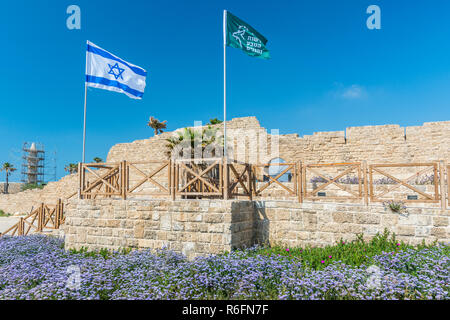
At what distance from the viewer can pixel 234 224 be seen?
662 cm

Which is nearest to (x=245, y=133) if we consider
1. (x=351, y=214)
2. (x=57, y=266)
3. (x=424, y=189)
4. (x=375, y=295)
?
(x=424, y=189)

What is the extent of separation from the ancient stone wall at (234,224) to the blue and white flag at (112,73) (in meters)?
4.44

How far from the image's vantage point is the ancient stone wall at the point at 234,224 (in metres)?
6.46

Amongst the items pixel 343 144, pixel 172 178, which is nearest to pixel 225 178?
pixel 172 178

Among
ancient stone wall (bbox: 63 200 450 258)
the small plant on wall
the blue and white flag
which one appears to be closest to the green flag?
the blue and white flag

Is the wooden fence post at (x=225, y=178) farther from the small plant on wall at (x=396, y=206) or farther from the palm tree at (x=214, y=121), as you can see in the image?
the palm tree at (x=214, y=121)

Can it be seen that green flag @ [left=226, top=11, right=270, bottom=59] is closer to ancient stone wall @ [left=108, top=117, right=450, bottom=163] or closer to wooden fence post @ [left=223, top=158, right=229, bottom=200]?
wooden fence post @ [left=223, top=158, right=229, bottom=200]

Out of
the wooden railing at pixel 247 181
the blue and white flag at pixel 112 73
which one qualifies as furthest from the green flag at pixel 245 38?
the wooden railing at pixel 247 181

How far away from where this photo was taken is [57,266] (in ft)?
21.1

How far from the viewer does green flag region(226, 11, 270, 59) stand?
10516mm

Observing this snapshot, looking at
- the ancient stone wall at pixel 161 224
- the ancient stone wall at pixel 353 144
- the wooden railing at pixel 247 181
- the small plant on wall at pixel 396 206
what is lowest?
the ancient stone wall at pixel 161 224

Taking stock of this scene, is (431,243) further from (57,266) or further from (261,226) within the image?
(57,266)

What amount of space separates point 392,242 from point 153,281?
504 cm

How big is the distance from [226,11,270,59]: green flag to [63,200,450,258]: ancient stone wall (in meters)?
6.29
